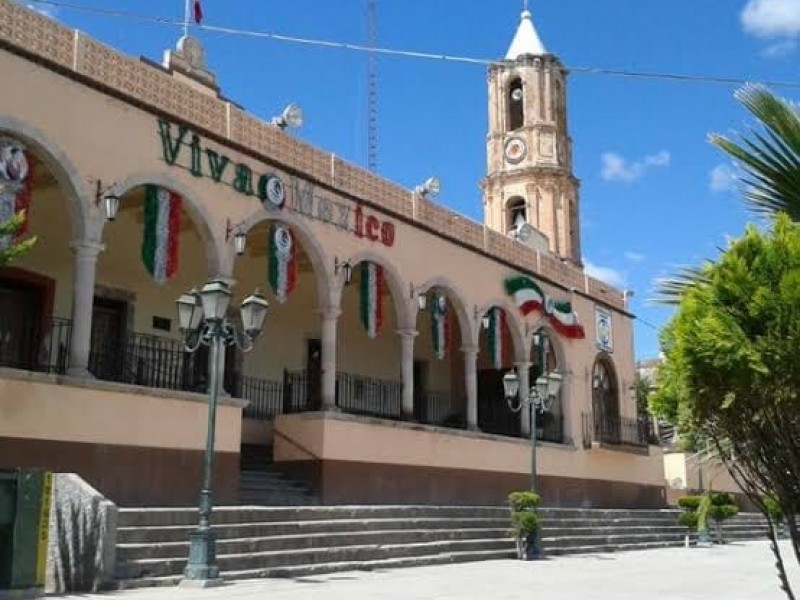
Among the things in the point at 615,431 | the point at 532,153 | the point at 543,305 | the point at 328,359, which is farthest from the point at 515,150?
the point at 328,359

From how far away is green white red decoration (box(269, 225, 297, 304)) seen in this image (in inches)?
624

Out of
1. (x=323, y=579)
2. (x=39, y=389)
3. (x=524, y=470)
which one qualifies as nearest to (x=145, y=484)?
(x=39, y=389)

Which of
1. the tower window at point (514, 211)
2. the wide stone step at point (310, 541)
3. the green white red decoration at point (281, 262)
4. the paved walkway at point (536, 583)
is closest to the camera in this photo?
the paved walkway at point (536, 583)

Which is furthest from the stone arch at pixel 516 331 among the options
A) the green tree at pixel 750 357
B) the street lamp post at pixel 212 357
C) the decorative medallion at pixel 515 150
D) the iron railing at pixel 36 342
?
the decorative medallion at pixel 515 150

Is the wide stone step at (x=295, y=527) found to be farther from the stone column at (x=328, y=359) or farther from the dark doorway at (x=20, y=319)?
the dark doorway at (x=20, y=319)

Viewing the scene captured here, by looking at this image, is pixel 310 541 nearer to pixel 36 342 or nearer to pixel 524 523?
pixel 524 523

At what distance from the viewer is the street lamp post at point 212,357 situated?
1035cm

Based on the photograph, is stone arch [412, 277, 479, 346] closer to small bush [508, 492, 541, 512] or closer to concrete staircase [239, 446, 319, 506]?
small bush [508, 492, 541, 512]

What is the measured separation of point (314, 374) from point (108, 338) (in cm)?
503

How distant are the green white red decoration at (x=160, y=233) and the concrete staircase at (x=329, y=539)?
12.3 feet

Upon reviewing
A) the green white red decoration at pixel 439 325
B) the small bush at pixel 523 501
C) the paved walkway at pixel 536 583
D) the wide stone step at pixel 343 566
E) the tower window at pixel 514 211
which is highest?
the tower window at pixel 514 211

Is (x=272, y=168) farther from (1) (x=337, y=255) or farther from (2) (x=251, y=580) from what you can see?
(2) (x=251, y=580)

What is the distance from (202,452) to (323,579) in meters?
3.01

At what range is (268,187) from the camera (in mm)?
15742
